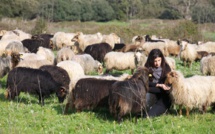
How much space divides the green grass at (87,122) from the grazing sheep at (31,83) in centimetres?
44

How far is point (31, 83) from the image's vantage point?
337 inches

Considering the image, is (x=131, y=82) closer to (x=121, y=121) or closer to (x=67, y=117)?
(x=121, y=121)

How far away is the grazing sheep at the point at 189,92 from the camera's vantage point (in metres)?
7.58

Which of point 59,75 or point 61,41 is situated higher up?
point 61,41

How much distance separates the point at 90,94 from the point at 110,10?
177 ft

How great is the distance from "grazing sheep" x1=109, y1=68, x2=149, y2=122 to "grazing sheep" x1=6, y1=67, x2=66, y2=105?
211 centimetres

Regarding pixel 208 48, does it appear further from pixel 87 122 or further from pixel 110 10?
pixel 110 10

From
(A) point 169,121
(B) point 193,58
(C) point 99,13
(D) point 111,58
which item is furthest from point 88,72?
(C) point 99,13

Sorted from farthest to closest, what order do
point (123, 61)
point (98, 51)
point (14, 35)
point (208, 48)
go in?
point (14, 35) → point (208, 48) → point (98, 51) → point (123, 61)

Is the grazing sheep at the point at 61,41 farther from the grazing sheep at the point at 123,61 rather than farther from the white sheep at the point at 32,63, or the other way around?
the white sheep at the point at 32,63

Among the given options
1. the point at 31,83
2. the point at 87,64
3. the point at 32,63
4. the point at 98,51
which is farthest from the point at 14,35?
the point at 31,83

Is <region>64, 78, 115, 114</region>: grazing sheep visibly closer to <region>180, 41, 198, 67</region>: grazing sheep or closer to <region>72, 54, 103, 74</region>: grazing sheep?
<region>72, 54, 103, 74</region>: grazing sheep

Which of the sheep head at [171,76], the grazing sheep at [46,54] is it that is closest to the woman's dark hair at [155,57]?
the sheep head at [171,76]

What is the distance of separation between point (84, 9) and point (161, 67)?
5241 cm
